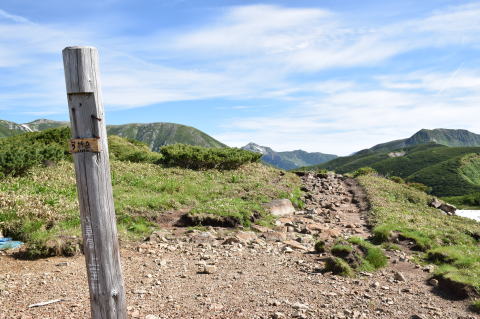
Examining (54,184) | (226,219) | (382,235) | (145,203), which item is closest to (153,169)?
(54,184)

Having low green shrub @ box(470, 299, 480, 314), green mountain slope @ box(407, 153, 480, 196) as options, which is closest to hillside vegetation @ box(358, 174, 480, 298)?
low green shrub @ box(470, 299, 480, 314)

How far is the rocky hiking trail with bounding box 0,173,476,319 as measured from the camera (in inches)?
258

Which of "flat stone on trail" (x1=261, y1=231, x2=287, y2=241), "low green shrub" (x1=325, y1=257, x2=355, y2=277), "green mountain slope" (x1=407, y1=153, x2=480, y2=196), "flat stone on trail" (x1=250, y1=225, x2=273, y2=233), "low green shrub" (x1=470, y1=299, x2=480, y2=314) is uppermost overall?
"flat stone on trail" (x1=250, y1=225, x2=273, y2=233)

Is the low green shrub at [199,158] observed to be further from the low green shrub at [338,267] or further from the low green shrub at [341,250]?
the low green shrub at [338,267]

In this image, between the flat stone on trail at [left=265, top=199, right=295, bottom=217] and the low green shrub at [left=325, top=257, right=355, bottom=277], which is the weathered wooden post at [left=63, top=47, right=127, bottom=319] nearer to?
the low green shrub at [left=325, top=257, right=355, bottom=277]

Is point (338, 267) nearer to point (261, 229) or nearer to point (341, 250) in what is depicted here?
point (341, 250)

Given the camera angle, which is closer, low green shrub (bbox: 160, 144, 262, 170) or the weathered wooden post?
the weathered wooden post

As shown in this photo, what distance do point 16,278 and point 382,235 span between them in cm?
1147

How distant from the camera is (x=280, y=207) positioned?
55.2ft

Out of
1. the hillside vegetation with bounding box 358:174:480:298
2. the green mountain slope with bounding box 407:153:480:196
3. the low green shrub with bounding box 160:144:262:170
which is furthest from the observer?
the green mountain slope with bounding box 407:153:480:196

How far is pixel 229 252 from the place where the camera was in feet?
33.3

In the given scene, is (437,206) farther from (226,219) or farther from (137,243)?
(137,243)

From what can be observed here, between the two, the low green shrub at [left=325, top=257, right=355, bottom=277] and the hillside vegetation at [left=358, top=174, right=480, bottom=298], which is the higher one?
the low green shrub at [left=325, top=257, right=355, bottom=277]

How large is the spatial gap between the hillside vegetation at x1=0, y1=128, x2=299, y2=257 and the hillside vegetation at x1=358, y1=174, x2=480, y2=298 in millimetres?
5001
